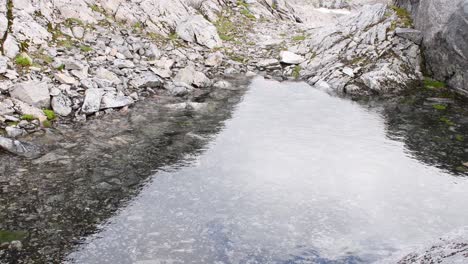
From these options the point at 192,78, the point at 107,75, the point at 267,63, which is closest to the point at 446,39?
the point at 267,63

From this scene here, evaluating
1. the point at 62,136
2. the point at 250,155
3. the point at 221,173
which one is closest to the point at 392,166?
the point at 250,155

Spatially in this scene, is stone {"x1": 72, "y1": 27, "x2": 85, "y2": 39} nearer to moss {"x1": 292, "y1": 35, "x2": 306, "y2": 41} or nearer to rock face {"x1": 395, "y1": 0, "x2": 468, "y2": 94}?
moss {"x1": 292, "y1": 35, "x2": 306, "y2": 41}

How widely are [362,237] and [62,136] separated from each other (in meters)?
14.2

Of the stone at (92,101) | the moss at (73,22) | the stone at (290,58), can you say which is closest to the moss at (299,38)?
the stone at (290,58)

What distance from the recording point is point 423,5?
35.5 metres

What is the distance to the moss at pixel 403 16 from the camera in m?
37.1

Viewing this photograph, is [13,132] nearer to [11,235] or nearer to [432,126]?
[11,235]

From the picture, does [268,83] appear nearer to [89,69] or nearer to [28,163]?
[89,69]

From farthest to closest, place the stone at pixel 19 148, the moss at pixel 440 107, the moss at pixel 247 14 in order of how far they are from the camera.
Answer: the moss at pixel 247 14 → the moss at pixel 440 107 → the stone at pixel 19 148

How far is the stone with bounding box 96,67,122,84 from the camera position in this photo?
25.8 m

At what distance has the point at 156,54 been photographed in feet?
106

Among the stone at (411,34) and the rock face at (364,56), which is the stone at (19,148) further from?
the stone at (411,34)

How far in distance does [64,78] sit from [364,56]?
24326 mm

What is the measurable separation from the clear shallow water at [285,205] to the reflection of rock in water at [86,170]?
2.51ft
